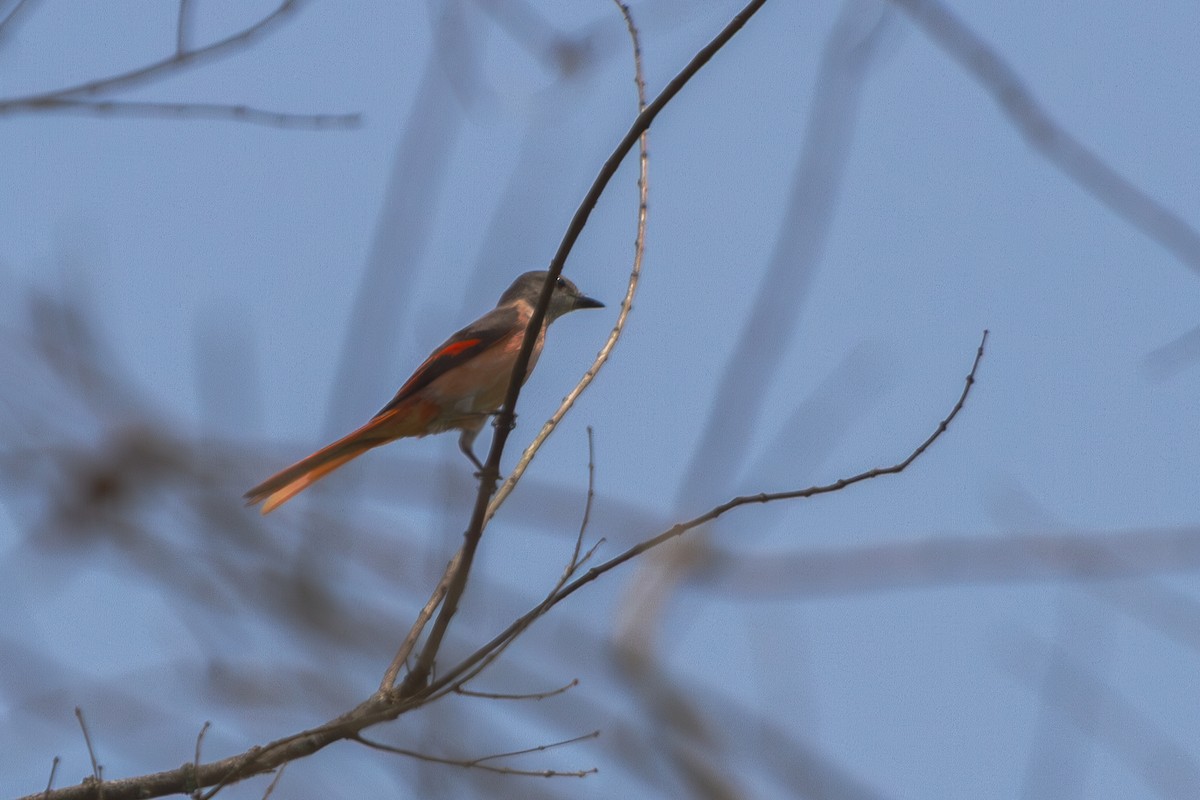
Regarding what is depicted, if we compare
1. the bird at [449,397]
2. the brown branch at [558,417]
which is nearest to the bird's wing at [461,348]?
the bird at [449,397]

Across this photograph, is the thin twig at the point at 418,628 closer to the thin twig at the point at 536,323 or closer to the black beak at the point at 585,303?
the thin twig at the point at 536,323

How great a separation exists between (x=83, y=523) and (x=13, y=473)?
12.0 inches

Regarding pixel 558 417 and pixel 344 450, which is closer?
pixel 558 417

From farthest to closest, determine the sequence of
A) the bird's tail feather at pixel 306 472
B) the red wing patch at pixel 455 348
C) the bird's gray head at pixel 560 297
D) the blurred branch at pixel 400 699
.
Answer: the bird's gray head at pixel 560 297 → the red wing patch at pixel 455 348 → the bird's tail feather at pixel 306 472 → the blurred branch at pixel 400 699

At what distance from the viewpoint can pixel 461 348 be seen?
235 inches

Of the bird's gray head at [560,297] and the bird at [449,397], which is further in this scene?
the bird's gray head at [560,297]

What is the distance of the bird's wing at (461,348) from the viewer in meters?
5.79

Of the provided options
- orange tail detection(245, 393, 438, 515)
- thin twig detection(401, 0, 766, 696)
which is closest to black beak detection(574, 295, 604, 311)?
orange tail detection(245, 393, 438, 515)

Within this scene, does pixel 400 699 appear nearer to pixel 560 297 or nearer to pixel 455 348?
pixel 455 348

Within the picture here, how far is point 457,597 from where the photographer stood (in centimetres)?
352

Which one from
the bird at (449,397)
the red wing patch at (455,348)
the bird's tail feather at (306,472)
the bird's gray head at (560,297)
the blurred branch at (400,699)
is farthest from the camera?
the bird's gray head at (560,297)

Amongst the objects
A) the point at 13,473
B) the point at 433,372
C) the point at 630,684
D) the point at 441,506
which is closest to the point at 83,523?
the point at 13,473

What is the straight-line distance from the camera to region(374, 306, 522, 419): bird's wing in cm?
579

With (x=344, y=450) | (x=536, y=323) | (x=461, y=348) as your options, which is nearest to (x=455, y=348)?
(x=461, y=348)
